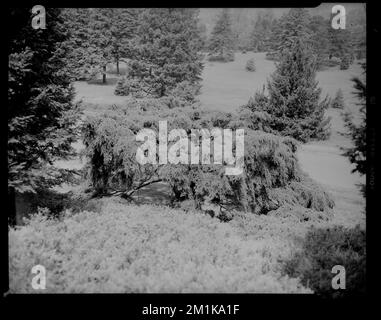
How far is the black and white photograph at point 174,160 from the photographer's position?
554 cm

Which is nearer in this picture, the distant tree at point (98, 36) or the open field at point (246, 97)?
the distant tree at point (98, 36)

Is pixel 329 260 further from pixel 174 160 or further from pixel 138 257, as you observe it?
pixel 174 160

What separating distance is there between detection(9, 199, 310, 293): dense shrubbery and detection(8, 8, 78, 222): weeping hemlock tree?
1.32 metres

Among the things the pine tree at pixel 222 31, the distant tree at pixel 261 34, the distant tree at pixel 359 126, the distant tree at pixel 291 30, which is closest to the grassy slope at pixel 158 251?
the distant tree at pixel 359 126

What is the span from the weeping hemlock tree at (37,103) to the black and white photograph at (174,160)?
0.12ft

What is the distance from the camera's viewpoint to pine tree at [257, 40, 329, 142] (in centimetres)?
1275

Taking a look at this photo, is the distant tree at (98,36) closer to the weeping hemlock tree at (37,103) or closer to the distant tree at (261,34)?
the weeping hemlock tree at (37,103)

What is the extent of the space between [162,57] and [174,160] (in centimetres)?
384

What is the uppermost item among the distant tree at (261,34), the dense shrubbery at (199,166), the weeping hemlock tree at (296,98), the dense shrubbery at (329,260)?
the distant tree at (261,34)

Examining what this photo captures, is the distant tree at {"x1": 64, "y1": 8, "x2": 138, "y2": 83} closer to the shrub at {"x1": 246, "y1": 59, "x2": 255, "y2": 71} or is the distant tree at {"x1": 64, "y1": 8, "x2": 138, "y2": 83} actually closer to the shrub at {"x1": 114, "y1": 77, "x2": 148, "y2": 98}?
the shrub at {"x1": 114, "y1": 77, "x2": 148, "y2": 98}

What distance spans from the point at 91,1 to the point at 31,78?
3.90 metres
